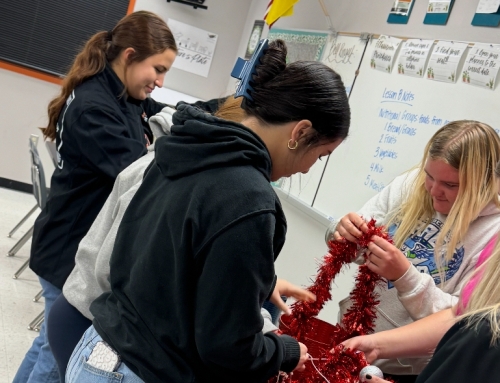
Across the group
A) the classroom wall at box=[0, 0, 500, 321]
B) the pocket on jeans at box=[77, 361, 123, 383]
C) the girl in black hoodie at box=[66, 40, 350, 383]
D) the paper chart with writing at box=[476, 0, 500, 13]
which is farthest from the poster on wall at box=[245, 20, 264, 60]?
the pocket on jeans at box=[77, 361, 123, 383]

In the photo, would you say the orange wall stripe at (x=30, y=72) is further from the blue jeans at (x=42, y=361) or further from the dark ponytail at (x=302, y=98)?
the dark ponytail at (x=302, y=98)

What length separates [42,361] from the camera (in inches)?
70.0

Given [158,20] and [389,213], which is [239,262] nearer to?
[389,213]

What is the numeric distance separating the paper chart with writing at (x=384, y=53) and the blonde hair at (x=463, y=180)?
1490 mm

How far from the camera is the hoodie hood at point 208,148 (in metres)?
1.05

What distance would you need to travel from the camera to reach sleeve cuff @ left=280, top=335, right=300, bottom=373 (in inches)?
46.7

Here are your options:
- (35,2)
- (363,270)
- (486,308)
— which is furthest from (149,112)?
(35,2)

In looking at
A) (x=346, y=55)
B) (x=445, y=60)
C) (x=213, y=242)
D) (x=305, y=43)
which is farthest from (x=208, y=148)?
(x=305, y=43)

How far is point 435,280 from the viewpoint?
1.60 m

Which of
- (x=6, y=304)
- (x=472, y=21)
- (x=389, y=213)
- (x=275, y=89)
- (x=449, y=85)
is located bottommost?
(x=6, y=304)

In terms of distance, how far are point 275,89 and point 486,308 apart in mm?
572

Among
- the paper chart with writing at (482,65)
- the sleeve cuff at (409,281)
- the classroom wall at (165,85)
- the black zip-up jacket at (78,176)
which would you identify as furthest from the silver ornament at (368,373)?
the classroom wall at (165,85)

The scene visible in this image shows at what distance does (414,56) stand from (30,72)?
3.57 meters

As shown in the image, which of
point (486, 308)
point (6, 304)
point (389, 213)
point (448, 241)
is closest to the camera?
point (486, 308)
